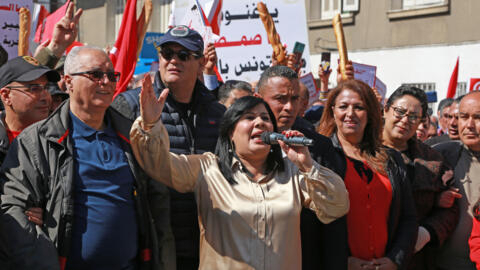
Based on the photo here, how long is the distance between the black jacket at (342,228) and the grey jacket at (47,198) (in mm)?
936

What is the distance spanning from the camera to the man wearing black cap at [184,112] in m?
3.91

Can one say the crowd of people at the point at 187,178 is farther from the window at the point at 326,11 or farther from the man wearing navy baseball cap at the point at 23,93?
the window at the point at 326,11

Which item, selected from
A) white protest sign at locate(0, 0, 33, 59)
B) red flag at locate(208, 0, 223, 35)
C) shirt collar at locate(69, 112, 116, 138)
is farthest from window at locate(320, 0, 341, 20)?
shirt collar at locate(69, 112, 116, 138)

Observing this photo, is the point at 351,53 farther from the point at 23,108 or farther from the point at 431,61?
the point at 23,108

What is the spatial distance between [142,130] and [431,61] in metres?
13.6

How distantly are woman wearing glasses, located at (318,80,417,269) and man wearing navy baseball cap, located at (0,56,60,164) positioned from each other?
1875 mm

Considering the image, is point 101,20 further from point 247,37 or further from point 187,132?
point 187,132

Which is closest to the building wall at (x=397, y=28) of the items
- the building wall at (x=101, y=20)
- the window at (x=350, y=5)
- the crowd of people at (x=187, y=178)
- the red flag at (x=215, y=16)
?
the window at (x=350, y=5)

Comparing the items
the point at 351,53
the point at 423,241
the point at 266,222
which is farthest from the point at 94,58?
the point at 351,53

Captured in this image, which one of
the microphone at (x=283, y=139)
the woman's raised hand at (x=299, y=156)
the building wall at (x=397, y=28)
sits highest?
the building wall at (x=397, y=28)

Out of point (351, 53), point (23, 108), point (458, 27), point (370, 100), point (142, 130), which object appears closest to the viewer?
point (142, 130)

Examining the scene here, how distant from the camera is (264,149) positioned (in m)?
3.56

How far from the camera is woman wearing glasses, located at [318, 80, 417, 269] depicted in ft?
13.6

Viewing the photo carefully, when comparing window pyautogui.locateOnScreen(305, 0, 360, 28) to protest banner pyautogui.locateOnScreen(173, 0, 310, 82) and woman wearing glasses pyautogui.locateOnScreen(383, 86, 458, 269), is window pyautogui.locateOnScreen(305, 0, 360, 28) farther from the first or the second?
woman wearing glasses pyautogui.locateOnScreen(383, 86, 458, 269)
